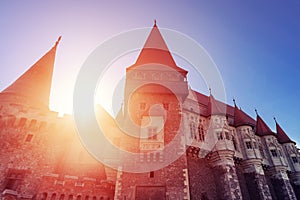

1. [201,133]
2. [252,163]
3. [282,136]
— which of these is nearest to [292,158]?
[282,136]

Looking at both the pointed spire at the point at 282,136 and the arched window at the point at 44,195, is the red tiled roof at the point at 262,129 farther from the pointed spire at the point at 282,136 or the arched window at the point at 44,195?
the arched window at the point at 44,195

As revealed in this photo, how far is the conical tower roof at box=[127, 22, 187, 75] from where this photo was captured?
66.9 ft

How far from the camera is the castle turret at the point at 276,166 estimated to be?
20.4 m

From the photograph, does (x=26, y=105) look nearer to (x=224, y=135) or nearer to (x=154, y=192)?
(x=154, y=192)

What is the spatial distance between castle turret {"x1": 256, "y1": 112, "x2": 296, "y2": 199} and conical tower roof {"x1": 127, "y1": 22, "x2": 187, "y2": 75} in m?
13.2

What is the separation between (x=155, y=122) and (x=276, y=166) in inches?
589

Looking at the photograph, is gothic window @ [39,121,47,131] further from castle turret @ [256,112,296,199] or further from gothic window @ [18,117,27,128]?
castle turret @ [256,112,296,199]

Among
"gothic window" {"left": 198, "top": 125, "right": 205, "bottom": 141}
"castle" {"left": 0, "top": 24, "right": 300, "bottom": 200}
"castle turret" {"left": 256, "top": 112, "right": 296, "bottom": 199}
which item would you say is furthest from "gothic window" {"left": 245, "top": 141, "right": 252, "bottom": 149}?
"gothic window" {"left": 198, "top": 125, "right": 205, "bottom": 141}

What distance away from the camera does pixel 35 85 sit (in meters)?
19.9

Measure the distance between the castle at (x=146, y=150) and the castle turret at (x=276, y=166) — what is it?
10cm

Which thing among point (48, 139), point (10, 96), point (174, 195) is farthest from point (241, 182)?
point (10, 96)

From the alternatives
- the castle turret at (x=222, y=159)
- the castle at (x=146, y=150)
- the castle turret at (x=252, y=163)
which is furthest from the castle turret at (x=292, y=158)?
the castle turret at (x=222, y=159)

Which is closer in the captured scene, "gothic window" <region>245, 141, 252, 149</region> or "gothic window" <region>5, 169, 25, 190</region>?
"gothic window" <region>5, 169, 25, 190</region>

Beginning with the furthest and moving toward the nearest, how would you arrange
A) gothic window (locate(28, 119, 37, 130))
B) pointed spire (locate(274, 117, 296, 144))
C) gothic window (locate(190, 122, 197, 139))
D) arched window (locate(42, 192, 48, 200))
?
pointed spire (locate(274, 117, 296, 144)) < gothic window (locate(190, 122, 197, 139)) < gothic window (locate(28, 119, 37, 130)) < arched window (locate(42, 192, 48, 200))
